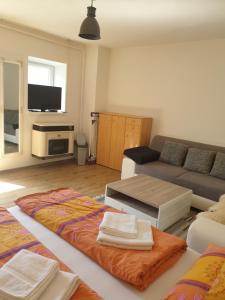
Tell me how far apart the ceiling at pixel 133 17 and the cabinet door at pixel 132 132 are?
144 centimetres

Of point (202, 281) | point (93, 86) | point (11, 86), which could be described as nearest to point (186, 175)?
point (202, 281)

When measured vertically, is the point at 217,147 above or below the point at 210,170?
above

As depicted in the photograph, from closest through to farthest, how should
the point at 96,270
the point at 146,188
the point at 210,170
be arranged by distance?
the point at 96,270 → the point at 146,188 → the point at 210,170

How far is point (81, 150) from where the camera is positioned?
16.4 ft

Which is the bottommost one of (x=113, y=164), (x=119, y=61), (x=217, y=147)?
(x=113, y=164)

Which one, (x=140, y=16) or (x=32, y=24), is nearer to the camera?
(x=140, y=16)

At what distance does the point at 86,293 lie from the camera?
A: 1136 millimetres

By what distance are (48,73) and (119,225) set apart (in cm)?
422

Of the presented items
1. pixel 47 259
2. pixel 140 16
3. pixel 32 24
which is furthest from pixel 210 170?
pixel 32 24

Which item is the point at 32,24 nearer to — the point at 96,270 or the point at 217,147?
the point at 217,147

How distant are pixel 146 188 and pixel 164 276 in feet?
4.94

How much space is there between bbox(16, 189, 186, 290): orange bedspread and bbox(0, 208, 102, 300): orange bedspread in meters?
0.20

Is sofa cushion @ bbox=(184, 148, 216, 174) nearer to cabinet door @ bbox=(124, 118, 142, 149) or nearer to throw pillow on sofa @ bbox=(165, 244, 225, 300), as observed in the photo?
cabinet door @ bbox=(124, 118, 142, 149)

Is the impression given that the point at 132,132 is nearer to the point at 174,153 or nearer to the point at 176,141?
the point at 176,141
